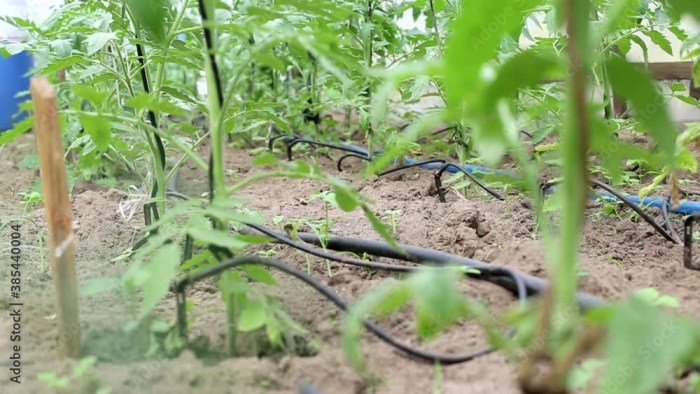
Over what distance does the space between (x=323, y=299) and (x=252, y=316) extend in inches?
9.6

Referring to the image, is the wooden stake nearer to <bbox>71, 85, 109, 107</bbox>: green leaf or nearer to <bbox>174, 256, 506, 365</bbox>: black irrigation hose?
<bbox>71, 85, 109, 107</bbox>: green leaf

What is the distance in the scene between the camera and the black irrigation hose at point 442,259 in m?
0.95

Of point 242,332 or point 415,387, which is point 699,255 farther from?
point 242,332

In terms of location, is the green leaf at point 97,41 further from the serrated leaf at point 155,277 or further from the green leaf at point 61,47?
the serrated leaf at point 155,277

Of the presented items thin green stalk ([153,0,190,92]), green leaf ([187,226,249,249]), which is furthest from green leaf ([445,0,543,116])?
thin green stalk ([153,0,190,92])

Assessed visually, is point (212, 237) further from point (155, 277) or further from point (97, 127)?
point (97, 127)

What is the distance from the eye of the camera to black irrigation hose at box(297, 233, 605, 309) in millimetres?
951

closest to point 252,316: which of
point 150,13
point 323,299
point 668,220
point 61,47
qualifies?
point 323,299

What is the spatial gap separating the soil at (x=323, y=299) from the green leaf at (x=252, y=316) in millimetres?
46

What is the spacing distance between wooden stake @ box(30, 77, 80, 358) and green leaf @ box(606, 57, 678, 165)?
63 cm

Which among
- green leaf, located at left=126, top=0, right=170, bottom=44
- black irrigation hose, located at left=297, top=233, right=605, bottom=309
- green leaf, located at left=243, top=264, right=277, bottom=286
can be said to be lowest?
black irrigation hose, located at left=297, top=233, right=605, bottom=309

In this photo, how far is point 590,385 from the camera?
0.70 meters

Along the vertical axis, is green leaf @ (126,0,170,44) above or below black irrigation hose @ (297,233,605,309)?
above

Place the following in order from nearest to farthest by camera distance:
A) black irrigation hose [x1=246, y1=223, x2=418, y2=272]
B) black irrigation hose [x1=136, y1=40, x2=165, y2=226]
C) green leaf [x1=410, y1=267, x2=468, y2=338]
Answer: green leaf [x1=410, y1=267, x2=468, y2=338] → black irrigation hose [x1=246, y1=223, x2=418, y2=272] → black irrigation hose [x1=136, y1=40, x2=165, y2=226]
